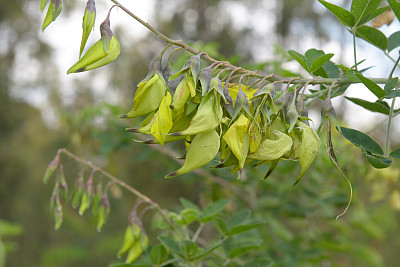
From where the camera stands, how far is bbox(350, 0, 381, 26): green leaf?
0.63m

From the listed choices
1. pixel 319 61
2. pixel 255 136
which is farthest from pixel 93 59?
pixel 319 61

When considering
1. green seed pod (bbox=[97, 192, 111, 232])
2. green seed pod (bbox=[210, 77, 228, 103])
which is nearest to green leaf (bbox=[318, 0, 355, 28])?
green seed pod (bbox=[210, 77, 228, 103])

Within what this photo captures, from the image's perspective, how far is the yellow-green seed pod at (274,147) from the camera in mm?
523

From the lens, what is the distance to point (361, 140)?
2.22ft

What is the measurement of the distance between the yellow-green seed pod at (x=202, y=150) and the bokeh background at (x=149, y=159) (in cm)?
91

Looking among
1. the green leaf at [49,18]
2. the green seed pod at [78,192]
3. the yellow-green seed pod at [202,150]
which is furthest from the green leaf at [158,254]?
the green leaf at [49,18]

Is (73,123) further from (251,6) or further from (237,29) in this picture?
(251,6)

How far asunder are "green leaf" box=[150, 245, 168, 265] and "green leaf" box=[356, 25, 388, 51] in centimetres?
60

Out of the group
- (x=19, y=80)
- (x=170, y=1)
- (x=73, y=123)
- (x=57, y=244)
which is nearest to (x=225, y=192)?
(x=73, y=123)

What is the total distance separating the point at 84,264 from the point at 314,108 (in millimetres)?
4668

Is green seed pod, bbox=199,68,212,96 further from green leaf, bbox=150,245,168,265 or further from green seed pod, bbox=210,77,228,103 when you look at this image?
green leaf, bbox=150,245,168,265

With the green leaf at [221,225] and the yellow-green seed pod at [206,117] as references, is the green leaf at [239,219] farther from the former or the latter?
the yellow-green seed pod at [206,117]

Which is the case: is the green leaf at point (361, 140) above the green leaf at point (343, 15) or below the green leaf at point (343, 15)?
below

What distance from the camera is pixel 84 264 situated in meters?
7.00
